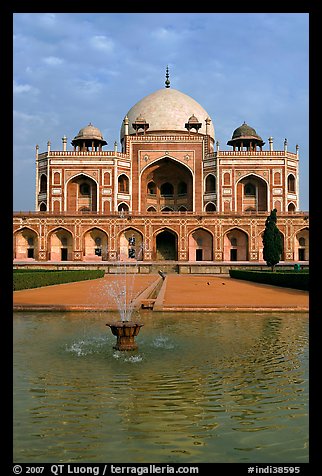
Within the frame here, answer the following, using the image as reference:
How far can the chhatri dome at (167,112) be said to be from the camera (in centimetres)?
4594

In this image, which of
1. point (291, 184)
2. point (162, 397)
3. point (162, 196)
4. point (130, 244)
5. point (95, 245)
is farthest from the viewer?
point (162, 196)

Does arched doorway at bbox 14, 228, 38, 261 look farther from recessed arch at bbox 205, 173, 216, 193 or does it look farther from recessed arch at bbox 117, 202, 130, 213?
recessed arch at bbox 205, 173, 216, 193

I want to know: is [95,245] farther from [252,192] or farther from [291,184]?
[291,184]

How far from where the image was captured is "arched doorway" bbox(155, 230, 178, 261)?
38.7 meters

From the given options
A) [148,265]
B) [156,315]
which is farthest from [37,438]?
[148,265]

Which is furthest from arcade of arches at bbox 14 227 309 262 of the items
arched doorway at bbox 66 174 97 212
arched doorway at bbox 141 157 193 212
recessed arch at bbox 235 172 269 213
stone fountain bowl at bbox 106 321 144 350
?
stone fountain bowl at bbox 106 321 144 350

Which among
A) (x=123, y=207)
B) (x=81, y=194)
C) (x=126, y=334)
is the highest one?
(x=81, y=194)

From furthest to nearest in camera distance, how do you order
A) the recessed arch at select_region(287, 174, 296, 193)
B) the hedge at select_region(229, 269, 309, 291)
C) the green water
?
the recessed arch at select_region(287, 174, 296, 193), the hedge at select_region(229, 269, 309, 291), the green water

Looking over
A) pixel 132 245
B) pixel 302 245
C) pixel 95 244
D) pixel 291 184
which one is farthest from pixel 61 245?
pixel 291 184

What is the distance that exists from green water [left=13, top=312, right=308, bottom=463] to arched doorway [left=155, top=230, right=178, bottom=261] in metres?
29.8

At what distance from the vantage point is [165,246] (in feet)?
128

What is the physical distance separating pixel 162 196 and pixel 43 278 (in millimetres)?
27085

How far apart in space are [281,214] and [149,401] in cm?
3298
